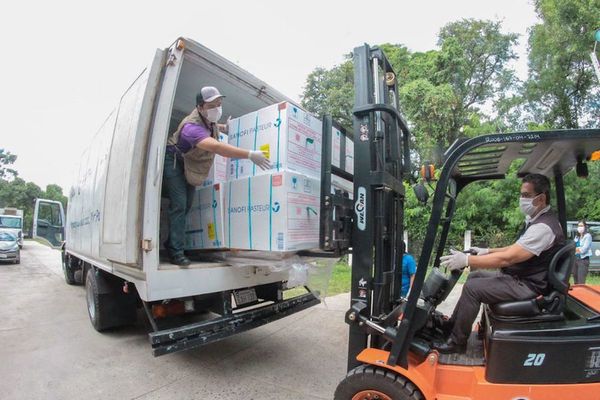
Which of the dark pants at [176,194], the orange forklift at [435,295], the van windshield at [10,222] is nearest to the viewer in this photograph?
the orange forklift at [435,295]

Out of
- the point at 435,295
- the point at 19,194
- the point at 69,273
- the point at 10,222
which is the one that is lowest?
the point at 69,273

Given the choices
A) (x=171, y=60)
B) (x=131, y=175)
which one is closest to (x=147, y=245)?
(x=131, y=175)

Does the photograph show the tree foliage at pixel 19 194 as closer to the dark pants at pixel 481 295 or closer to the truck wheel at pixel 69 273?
the truck wheel at pixel 69 273

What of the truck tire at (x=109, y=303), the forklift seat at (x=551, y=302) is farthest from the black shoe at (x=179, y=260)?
the forklift seat at (x=551, y=302)

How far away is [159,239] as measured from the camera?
375cm

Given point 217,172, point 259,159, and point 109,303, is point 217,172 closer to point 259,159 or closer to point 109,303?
point 259,159

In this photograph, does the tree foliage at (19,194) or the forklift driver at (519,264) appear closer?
the forklift driver at (519,264)

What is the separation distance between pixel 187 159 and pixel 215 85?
1115 millimetres

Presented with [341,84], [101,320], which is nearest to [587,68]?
[341,84]

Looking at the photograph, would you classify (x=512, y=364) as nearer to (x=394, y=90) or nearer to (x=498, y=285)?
(x=498, y=285)

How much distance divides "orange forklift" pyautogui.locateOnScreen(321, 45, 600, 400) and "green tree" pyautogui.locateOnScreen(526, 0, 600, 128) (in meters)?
15.2

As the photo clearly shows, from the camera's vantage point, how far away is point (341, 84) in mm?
22094

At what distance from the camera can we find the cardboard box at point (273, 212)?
3.14 m

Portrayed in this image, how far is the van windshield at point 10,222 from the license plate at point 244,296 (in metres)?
23.4
